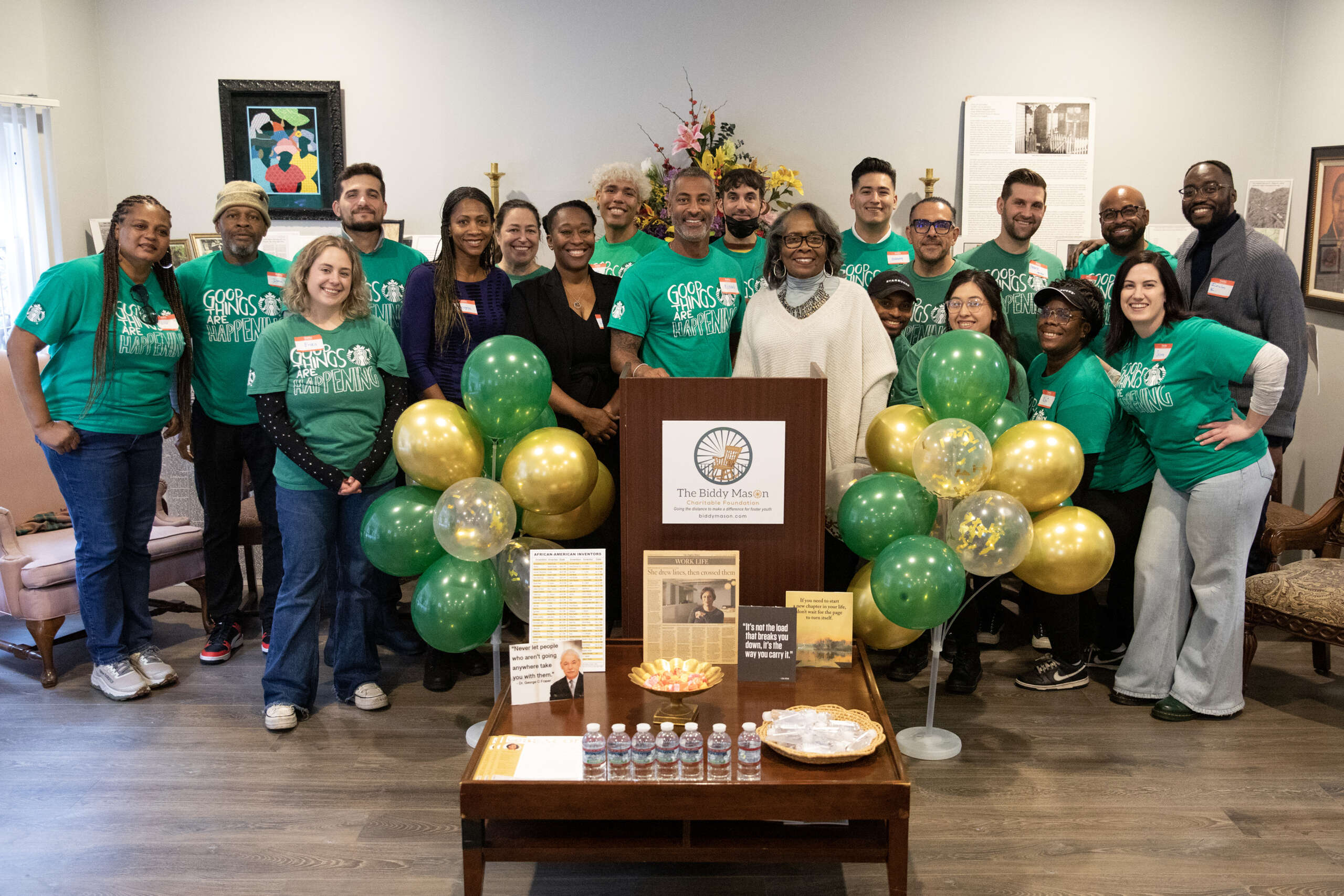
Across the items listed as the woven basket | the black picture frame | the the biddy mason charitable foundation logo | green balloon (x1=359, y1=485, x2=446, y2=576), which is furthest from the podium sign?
the black picture frame

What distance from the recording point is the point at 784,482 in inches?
93.7

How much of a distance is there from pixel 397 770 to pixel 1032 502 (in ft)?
6.48

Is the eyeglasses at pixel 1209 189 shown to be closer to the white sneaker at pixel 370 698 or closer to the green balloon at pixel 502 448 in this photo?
the green balloon at pixel 502 448

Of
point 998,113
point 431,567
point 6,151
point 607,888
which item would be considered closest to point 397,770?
point 431,567

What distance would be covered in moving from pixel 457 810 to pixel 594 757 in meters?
0.95

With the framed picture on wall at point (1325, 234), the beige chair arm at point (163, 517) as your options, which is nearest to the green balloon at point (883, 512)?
the beige chair arm at point (163, 517)

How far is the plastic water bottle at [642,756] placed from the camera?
1921 millimetres

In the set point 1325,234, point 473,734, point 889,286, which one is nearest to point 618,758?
point 473,734

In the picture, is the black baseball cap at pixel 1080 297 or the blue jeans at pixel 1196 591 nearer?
the blue jeans at pixel 1196 591

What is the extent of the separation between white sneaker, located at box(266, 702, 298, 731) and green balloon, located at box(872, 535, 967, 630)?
1892 millimetres

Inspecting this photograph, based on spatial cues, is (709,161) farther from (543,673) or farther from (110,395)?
(543,673)

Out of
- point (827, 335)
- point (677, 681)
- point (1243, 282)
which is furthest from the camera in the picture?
point (1243, 282)

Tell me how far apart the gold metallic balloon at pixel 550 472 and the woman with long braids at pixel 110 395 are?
1.53 m

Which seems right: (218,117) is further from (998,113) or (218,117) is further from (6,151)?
(998,113)
